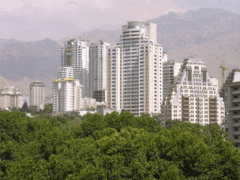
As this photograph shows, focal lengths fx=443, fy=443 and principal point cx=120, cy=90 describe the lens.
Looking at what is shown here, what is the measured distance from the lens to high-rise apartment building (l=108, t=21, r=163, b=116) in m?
163

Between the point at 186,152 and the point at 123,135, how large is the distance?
351 inches

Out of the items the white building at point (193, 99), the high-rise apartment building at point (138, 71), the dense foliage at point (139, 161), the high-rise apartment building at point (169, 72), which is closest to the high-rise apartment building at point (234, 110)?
the dense foliage at point (139, 161)

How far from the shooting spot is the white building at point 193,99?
14100 centimetres

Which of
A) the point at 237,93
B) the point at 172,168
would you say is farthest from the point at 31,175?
the point at 237,93

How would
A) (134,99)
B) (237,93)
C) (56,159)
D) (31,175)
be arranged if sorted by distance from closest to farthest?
(31,175), (56,159), (237,93), (134,99)

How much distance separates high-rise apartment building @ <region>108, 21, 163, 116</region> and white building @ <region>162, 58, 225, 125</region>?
14183mm

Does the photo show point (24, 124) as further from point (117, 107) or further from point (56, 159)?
point (117, 107)

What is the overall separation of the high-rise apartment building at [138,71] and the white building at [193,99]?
558 inches

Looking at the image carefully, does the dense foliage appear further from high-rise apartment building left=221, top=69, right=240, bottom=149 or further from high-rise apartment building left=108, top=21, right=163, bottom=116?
high-rise apartment building left=108, top=21, right=163, bottom=116

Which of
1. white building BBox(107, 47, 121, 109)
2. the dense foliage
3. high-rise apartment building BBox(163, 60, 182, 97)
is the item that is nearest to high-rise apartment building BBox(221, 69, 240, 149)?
the dense foliage

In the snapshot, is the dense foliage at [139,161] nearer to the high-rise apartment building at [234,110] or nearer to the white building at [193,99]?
the high-rise apartment building at [234,110]

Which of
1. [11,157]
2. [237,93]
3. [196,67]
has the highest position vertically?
[196,67]

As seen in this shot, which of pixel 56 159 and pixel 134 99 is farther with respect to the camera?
pixel 134 99

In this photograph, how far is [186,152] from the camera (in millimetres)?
43562
